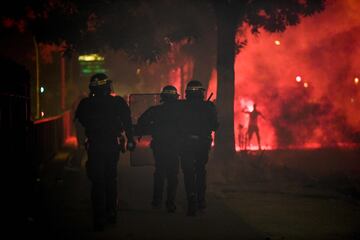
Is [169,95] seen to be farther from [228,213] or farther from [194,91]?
[228,213]

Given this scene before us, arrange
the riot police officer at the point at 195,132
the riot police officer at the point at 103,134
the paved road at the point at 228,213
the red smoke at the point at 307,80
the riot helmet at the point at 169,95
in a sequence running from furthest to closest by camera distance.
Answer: the red smoke at the point at 307,80 < the riot helmet at the point at 169,95 < the riot police officer at the point at 195,132 < the riot police officer at the point at 103,134 < the paved road at the point at 228,213

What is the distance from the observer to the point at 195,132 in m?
9.67

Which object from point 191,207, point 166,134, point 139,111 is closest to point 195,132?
point 166,134

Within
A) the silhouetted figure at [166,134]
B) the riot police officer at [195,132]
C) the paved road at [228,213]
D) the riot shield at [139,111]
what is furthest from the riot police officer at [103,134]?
the riot shield at [139,111]

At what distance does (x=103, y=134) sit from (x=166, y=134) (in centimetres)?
148

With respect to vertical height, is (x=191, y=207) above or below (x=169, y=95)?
below

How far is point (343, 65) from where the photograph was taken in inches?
Result: 1642

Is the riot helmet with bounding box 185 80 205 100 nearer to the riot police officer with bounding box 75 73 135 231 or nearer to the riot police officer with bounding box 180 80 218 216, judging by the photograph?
the riot police officer with bounding box 180 80 218 216

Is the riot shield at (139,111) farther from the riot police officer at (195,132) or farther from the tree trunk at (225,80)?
the riot police officer at (195,132)

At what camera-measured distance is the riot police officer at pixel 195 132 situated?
380 inches

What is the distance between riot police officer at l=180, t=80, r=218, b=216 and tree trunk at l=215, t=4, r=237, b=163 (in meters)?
6.55

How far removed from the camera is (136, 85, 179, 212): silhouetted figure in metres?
9.73

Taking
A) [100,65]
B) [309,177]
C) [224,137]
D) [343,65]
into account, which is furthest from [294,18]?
[343,65]

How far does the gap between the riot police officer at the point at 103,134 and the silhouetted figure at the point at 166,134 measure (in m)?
1.19
